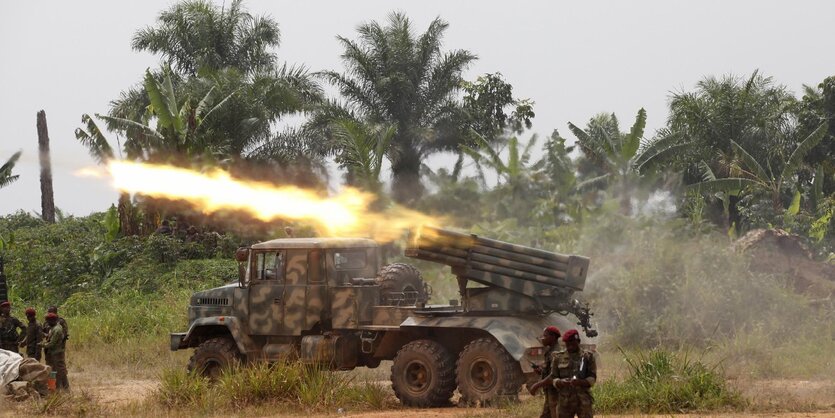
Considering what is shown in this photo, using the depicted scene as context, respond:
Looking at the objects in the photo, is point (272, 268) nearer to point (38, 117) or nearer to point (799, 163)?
point (799, 163)

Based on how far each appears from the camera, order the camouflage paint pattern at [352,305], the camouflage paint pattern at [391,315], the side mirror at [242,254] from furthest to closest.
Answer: the side mirror at [242,254], the camouflage paint pattern at [352,305], the camouflage paint pattern at [391,315]

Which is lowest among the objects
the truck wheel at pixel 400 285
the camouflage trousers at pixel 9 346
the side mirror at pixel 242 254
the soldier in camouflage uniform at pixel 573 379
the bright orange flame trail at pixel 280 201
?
the soldier in camouflage uniform at pixel 573 379

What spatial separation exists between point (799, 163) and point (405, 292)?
83.7 feet

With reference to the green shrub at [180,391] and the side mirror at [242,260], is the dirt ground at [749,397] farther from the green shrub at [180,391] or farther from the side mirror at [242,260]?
the side mirror at [242,260]

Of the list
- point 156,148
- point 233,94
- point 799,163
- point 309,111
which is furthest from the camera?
point 309,111

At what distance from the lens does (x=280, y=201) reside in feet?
62.8

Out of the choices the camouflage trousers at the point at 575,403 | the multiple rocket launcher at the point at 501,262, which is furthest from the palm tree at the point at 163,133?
the camouflage trousers at the point at 575,403

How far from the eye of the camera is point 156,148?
105ft

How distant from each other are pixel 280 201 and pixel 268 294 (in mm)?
3191

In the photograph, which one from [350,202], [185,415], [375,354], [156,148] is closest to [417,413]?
[375,354]

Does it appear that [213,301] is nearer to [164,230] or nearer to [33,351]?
[33,351]

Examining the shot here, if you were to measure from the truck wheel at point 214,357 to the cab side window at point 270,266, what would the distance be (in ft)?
3.81

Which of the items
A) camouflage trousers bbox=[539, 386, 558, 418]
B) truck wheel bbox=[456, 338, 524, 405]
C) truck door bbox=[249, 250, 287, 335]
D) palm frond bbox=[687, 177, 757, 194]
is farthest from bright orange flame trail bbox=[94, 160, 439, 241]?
palm frond bbox=[687, 177, 757, 194]

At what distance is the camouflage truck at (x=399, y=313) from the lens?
14625 millimetres
